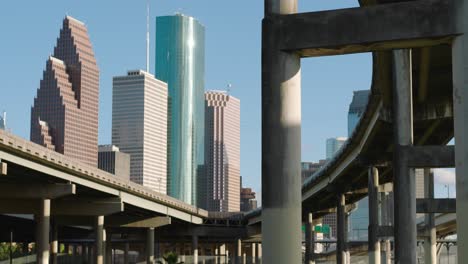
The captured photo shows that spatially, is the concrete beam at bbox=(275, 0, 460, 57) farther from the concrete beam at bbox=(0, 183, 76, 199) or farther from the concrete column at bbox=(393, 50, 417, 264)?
the concrete beam at bbox=(0, 183, 76, 199)

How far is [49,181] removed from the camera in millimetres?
A: 73812

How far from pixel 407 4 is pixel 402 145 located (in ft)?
80.3

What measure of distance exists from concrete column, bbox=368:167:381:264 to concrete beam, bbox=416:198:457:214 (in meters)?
24.3

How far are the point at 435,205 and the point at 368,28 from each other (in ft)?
113

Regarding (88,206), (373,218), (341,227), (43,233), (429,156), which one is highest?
(429,156)

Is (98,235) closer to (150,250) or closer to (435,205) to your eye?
(150,250)

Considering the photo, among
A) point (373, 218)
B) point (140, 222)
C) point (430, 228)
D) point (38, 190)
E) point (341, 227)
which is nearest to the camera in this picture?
point (38, 190)

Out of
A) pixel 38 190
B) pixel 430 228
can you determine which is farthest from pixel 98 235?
pixel 430 228

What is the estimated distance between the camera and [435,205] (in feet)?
174

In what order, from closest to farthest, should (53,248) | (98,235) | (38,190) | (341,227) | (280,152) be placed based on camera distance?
(280,152)
(38,190)
(98,235)
(53,248)
(341,227)

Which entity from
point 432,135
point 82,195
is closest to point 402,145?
point 432,135

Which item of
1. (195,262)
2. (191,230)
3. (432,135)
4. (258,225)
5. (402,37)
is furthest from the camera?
(258,225)

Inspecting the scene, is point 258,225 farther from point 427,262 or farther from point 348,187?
point 427,262

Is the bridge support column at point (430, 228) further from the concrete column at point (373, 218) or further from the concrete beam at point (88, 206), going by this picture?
the concrete beam at point (88, 206)
